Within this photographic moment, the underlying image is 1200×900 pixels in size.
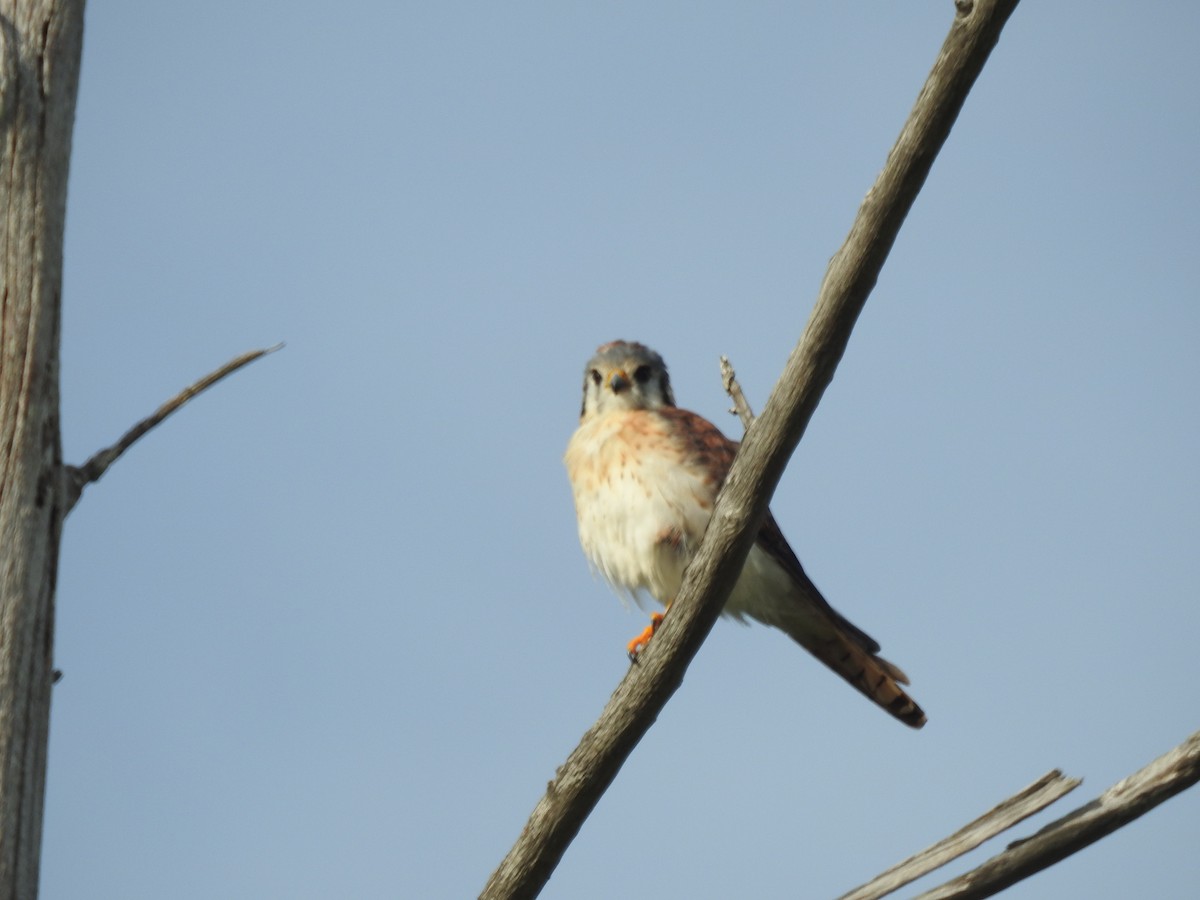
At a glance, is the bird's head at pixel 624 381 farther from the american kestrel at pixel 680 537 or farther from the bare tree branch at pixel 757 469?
the bare tree branch at pixel 757 469

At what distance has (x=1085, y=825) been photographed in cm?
255

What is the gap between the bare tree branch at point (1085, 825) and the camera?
98.1 inches

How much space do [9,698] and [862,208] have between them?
180 centimetres

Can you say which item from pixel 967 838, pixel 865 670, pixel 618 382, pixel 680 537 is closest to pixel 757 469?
pixel 967 838

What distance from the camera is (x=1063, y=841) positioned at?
2.57m

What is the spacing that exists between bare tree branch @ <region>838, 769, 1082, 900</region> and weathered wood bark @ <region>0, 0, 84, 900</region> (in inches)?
60.4

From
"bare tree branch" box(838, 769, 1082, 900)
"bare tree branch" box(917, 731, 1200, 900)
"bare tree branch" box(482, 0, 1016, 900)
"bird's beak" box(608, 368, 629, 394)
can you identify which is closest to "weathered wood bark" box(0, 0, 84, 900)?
"bare tree branch" box(482, 0, 1016, 900)

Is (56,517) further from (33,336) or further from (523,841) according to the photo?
(523,841)

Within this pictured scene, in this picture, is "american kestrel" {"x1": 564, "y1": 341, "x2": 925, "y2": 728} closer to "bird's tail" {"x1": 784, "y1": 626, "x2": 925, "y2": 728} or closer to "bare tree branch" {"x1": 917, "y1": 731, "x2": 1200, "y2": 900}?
"bird's tail" {"x1": 784, "y1": 626, "x2": 925, "y2": 728}

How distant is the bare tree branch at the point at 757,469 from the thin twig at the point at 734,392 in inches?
31.5

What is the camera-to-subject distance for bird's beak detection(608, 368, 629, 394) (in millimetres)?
5848

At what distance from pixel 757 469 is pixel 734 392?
986 mm

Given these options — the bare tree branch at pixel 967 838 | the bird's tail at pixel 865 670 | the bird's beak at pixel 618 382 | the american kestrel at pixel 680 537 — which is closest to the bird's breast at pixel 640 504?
the american kestrel at pixel 680 537

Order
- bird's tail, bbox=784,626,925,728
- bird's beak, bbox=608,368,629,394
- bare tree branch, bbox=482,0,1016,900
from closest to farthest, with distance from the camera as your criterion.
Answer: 1. bare tree branch, bbox=482,0,1016,900
2. bird's tail, bbox=784,626,925,728
3. bird's beak, bbox=608,368,629,394
